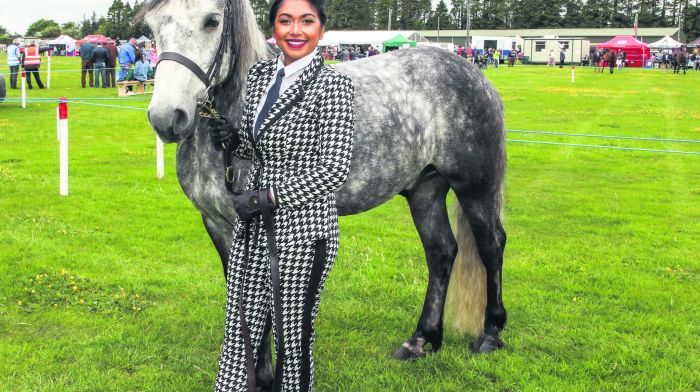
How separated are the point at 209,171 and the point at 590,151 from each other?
11313 millimetres

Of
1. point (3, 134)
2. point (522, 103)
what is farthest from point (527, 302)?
point (522, 103)

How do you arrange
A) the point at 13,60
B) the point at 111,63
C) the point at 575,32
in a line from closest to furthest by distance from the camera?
the point at 13,60 < the point at 111,63 < the point at 575,32

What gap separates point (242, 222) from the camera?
9.11ft

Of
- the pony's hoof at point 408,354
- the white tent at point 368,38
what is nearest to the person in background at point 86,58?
the pony's hoof at point 408,354

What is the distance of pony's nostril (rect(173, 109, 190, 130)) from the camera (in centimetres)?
261

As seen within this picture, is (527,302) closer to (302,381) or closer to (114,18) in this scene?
(302,381)

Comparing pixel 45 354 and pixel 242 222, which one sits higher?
pixel 242 222

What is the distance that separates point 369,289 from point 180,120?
3.23 meters

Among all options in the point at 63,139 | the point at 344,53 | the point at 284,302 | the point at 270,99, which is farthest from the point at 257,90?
the point at 344,53

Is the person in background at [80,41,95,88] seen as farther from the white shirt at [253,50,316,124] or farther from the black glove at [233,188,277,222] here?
the black glove at [233,188,277,222]

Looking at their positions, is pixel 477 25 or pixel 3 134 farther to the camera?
pixel 477 25

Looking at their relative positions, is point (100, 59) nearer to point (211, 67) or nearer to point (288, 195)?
point (211, 67)

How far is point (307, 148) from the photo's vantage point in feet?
8.65

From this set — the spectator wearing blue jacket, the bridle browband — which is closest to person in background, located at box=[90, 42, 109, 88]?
the spectator wearing blue jacket
